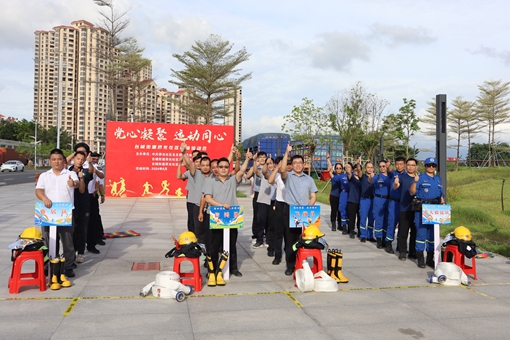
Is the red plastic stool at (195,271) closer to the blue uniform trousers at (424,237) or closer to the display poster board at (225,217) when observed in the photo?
the display poster board at (225,217)

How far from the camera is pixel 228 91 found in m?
37.8

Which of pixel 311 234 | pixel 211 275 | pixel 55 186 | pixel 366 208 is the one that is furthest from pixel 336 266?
pixel 55 186

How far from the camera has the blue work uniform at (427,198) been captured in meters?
6.58

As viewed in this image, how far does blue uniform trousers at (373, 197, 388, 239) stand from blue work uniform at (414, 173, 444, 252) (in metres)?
1.48

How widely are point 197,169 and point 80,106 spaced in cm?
6279

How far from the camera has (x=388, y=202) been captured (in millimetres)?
8117

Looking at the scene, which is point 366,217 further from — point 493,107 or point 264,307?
point 493,107

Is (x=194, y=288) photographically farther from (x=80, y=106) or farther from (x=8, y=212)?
(x=80, y=106)

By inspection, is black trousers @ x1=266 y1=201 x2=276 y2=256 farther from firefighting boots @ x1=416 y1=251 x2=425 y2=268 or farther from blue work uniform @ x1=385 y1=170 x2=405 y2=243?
firefighting boots @ x1=416 y1=251 x2=425 y2=268

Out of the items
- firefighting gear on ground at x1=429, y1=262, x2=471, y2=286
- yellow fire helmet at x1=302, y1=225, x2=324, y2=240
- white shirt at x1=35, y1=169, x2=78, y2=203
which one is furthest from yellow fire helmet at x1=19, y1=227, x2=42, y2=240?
firefighting gear on ground at x1=429, y1=262, x2=471, y2=286

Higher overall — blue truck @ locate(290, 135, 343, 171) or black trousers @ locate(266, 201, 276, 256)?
blue truck @ locate(290, 135, 343, 171)

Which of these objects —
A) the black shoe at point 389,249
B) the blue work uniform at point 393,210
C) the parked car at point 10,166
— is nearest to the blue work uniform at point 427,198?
the blue work uniform at point 393,210

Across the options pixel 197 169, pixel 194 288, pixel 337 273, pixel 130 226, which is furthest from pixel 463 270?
pixel 130 226

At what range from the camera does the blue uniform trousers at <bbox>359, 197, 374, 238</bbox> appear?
29.5 feet
